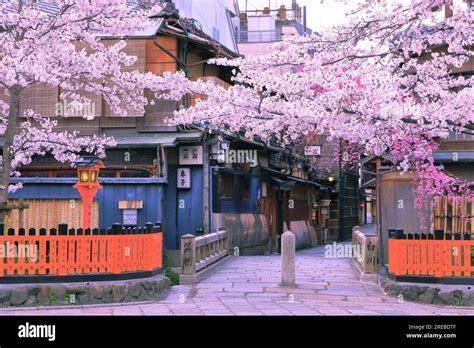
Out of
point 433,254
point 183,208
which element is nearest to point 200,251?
point 183,208

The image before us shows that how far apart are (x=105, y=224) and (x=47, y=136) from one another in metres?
4.79

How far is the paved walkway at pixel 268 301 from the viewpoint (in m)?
11.7

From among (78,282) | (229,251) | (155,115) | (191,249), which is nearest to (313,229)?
(229,251)

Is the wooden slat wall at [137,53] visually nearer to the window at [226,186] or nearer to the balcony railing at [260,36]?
the window at [226,186]

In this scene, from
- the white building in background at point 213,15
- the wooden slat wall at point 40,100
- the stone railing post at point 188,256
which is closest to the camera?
the stone railing post at point 188,256

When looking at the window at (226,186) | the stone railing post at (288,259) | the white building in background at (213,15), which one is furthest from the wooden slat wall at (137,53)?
the stone railing post at (288,259)

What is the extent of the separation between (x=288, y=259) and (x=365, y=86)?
4448 mm

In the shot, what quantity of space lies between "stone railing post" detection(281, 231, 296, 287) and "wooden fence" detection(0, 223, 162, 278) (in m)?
3.58

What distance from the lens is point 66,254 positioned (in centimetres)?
1273

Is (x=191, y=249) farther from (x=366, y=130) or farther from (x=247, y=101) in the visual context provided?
(x=366, y=130)

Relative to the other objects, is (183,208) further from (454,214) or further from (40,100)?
(454,214)

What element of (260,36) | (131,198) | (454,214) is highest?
(260,36)

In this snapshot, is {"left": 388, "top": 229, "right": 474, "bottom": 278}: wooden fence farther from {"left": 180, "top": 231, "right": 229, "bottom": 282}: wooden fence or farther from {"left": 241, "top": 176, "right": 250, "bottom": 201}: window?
{"left": 241, "top": 176, "right": 250, "bottom": 201}: window

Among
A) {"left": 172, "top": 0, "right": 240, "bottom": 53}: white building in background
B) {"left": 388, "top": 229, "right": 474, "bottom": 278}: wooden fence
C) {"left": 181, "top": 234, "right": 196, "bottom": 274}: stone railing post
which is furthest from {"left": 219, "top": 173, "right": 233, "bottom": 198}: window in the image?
{"left": 388, "top": 229, "right": 474, "bottom": 278}: wooden fence
